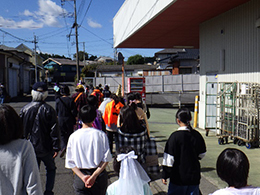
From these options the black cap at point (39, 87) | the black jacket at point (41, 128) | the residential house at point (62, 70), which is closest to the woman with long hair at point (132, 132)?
the black jacket at point (41, 128)

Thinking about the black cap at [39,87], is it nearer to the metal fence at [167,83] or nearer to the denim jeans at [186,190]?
the denim jeans at [186,190]

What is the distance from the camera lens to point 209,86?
10773 mm

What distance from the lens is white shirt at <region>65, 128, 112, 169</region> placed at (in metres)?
3.13

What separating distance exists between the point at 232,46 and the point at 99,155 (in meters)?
7.44

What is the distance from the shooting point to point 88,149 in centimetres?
312

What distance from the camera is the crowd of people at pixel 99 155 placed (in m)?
2.27

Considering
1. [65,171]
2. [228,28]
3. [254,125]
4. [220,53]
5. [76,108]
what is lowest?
[65,171]

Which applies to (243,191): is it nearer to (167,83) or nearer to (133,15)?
(133,15)

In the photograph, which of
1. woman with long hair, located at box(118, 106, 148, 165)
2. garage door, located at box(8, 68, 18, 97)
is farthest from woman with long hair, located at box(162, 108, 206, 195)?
garage door, located at box(8, 68, 18, 97)

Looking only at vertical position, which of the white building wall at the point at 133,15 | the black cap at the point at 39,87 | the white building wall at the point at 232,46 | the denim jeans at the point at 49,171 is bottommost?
the denim jeans at the point at 49,171

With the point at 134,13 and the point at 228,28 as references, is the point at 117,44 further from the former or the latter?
the point at 228,28

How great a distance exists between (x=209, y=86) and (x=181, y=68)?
27.2 metres

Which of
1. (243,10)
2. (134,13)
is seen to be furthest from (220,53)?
(134,13)

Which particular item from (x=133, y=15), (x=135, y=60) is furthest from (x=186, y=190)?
(x=135, y=60)
